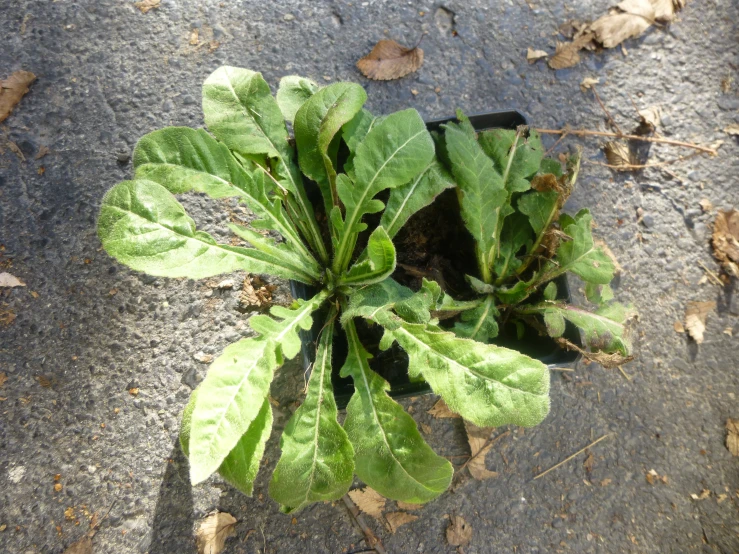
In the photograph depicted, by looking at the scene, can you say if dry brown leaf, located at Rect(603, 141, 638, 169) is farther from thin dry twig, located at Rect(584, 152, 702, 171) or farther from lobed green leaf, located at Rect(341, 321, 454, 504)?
lobed green leaf, located at Rect(341, 321, 454, 504)

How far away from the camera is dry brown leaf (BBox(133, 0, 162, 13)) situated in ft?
5.74

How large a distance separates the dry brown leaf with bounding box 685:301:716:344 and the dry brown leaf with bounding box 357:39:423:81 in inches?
48.4

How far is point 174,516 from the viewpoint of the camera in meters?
1.53

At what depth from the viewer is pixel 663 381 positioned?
1692mm

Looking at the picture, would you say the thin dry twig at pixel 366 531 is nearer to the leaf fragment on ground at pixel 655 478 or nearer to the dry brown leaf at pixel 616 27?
the leaf fragment on ground at pixel 655 478

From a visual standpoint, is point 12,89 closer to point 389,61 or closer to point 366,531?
point 389,61

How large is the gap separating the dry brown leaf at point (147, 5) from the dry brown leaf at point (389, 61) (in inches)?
28.2

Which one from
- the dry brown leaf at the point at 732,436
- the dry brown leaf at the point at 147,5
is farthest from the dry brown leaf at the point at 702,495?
the dry brown leaf at the point at 147,5

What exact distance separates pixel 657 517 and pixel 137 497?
5.30 ft

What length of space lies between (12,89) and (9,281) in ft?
A: 2.08

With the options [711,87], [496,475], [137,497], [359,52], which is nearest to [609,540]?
[496,475]

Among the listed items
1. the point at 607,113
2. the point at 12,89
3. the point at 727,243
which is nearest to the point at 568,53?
Answer: the point at 607,113

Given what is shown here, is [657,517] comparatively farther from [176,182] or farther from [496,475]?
[176,182]

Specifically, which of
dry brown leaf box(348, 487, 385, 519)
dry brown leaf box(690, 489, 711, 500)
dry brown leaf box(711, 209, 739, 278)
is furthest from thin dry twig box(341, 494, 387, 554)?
dry brown leaf box(711, 209, 739, 278)
